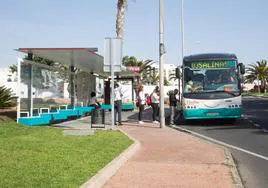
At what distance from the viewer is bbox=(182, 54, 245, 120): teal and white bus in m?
20.3

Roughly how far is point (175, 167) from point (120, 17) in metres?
22.5

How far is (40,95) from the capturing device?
1902cm

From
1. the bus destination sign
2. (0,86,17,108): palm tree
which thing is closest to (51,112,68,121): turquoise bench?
(0,86,17,108): palm tree

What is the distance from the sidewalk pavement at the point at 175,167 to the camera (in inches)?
313

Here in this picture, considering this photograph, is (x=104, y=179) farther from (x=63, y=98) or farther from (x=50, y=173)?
(x=63, y=98)

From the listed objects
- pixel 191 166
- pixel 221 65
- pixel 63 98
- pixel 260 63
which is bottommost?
pixel 191 166

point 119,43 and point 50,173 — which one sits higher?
point 119,43

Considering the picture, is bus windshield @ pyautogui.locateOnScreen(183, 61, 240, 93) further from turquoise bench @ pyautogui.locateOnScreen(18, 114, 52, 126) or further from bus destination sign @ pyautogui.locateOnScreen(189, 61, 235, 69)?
turquoise bench @ pyautogui.locateOnScreen(18, 114, 52, 126)

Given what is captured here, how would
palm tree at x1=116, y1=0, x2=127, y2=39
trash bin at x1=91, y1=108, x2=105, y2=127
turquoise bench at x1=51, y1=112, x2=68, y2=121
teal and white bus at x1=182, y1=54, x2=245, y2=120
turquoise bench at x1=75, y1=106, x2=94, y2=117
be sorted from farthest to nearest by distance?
1. palm tree at x1=116, y1=0, x2=127, y2=39
2. turquoise bench at x1=75, y1=106, x2=94, y2=117
3. teal and white bus at x1=182, y1=54, x2=245, y2=120
4. turquoise bench at x1=51, y1=112, x2=68, y2=121
5. trash bin at x1=91, y1=108, x2=105, y2=127

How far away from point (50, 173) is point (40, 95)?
11859 millimetres

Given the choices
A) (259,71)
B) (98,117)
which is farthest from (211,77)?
(259,71)

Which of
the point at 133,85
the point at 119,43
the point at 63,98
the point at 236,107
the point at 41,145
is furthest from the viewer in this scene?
the point at 133,85

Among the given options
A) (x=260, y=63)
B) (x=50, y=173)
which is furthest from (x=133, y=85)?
(x=260, y=63)

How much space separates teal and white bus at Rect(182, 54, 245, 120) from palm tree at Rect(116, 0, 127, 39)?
35.9 feet
